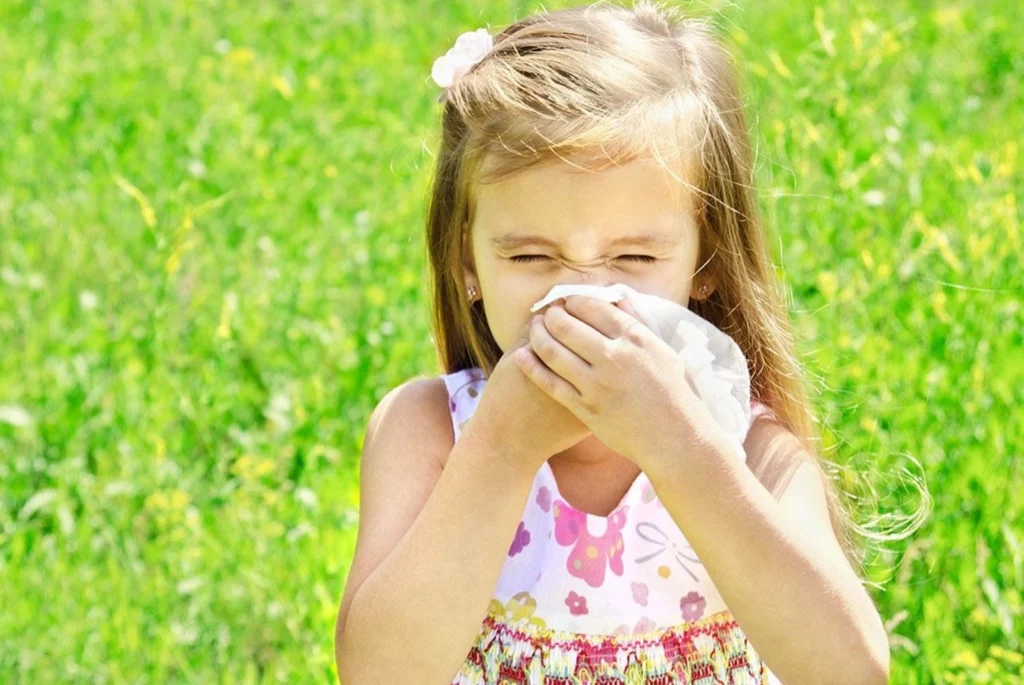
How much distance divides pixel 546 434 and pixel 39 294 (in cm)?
207

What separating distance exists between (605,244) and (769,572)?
45cm

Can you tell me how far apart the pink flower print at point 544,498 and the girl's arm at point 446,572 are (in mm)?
204

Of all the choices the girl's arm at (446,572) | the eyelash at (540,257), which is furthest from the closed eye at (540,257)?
the girl's arm at (446,572)

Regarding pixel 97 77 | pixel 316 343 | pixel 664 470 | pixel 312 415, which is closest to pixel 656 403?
pixel 664 470

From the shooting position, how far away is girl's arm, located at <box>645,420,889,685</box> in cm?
177

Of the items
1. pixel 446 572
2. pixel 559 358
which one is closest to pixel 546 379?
pixel 559 358

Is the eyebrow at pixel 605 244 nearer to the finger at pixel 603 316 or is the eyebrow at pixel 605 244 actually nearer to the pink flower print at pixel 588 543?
the finger at pixel 603 316

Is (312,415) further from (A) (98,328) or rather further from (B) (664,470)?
(B) (664,470)

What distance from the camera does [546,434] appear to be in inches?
72.7

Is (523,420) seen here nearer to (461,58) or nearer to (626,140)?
(626,140)

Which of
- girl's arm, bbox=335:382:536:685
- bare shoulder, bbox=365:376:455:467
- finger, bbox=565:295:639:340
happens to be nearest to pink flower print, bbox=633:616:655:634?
girl's arm, bbox=335:382:536:685

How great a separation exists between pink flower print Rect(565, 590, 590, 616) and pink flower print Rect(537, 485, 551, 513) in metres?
0.13

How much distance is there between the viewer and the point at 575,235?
6.08ft

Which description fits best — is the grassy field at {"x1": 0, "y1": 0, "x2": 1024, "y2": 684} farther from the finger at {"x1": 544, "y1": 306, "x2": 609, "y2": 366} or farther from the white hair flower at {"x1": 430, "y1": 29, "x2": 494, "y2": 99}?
the finger at {"x1": 544, "y1": 306, "x2": 609, "y2": 366}
